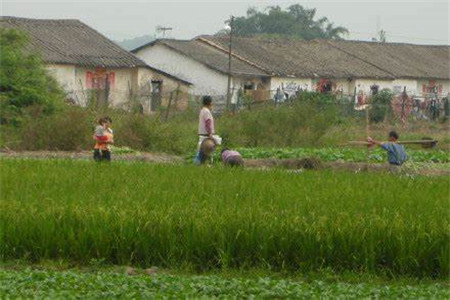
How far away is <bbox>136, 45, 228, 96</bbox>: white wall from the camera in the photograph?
56.7 meters

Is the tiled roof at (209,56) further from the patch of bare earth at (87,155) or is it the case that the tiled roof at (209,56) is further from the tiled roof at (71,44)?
the patch of bare earth at (87,155)

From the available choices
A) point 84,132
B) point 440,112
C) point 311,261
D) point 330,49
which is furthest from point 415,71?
point 311,261

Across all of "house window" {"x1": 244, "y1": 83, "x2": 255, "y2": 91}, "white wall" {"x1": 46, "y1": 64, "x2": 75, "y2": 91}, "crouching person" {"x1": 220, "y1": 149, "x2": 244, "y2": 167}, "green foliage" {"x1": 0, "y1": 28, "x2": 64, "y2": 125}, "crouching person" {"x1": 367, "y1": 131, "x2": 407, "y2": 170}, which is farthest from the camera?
"house window" {"x1": 244, "y1": 83, "x2": 255, "y2": 91}

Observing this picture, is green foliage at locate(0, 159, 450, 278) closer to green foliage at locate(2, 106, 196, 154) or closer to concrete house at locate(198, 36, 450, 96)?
green foliage at locate(2, 106, 196, 154)

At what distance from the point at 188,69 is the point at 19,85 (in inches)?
1044

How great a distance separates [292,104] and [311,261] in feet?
71.8

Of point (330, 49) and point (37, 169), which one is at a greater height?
point (330, 49)

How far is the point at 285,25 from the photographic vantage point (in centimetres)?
10194

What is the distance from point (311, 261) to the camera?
1191 cm

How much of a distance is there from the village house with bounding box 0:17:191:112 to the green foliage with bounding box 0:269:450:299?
120 feet

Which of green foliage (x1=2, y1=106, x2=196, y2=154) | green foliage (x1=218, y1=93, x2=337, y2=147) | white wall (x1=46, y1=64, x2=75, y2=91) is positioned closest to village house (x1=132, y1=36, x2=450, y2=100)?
white wall (x1=46, y1=64, x2=75, y2=91)

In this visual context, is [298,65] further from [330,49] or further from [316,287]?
[316,287]

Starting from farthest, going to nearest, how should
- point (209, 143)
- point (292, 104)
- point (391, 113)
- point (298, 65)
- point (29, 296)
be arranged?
1. point (298, 65)
2. point (391, 113)
3. point (292, 104)
4. point (209, 143)
5. point (29, 296)

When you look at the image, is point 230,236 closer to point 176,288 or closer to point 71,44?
point 176,288
